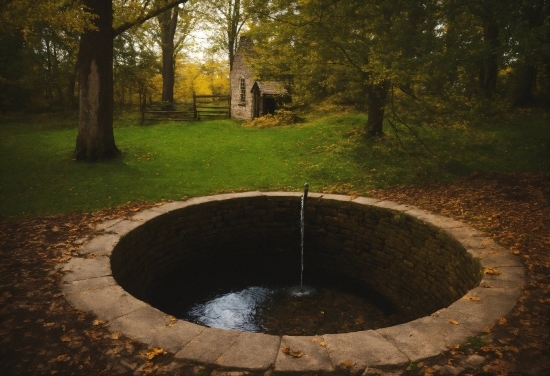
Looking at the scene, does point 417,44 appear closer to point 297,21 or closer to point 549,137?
point 297,21

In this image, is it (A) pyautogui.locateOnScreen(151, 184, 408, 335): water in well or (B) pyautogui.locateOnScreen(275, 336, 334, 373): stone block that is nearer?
(B) pyautogui.locateOnScreen(275, 336, 334, 373): stone block

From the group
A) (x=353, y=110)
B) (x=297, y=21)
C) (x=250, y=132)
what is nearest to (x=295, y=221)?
(x=297, y=21)

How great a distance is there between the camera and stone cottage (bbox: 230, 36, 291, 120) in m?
22.9

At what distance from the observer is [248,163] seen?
11898 mm

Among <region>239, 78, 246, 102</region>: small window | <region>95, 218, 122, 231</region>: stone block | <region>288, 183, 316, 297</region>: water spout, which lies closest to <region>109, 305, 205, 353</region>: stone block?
<region>95, 218, 122, 231</region>: stone block

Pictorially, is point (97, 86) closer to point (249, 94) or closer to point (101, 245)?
point (101, 245)

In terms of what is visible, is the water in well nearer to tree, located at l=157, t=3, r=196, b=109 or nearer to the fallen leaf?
the fallen leaf

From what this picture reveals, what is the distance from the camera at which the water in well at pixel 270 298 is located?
266 inches

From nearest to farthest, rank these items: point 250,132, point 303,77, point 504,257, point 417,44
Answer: point 504,257, point 417,44, point 303,77, point 250,132

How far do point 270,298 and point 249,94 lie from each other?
18.6 m

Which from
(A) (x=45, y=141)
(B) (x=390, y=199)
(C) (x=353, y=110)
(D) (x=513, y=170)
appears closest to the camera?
(B) (x=390, y=199)

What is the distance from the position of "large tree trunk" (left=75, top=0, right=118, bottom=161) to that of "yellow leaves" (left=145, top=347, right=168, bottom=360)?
9.65 m

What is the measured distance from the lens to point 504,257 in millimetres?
5184

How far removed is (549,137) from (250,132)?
12.0 metres
